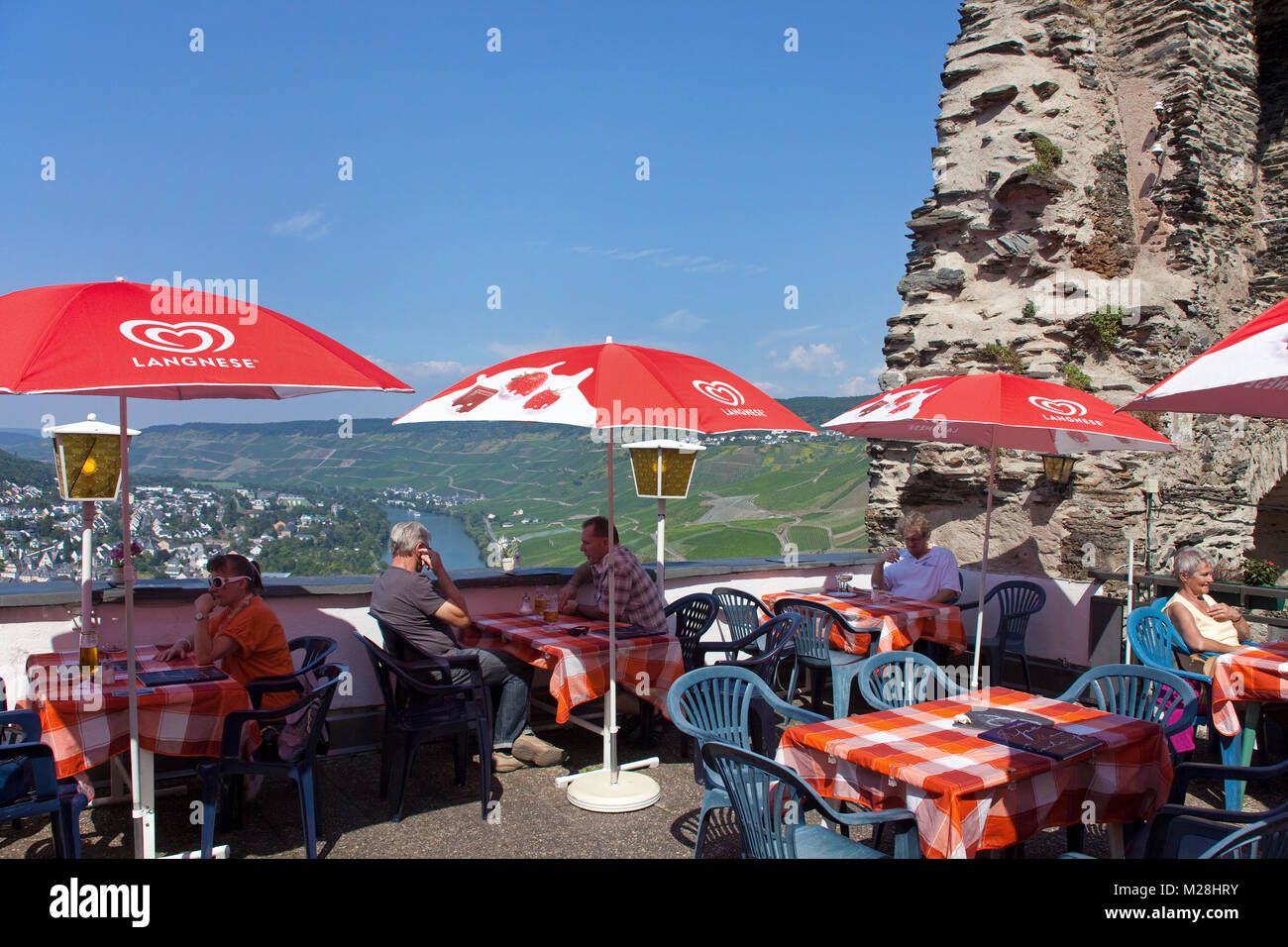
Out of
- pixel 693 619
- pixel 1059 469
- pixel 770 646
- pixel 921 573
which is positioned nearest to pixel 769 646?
pixel 770 646

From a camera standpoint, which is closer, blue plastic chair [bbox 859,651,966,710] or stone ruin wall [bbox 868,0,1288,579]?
→ blue plastic chair [bbox 859,651,966,710]

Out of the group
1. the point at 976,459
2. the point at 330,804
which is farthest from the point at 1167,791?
the point at 976,459

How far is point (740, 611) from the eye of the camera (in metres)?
6.93

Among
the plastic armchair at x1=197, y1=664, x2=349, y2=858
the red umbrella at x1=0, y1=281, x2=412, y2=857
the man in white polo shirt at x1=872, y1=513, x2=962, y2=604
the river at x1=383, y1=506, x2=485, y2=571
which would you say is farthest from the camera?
the man in white polo shirt at x1=872, y1=513, x2=962, y2=604

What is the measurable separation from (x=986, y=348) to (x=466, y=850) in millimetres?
7421

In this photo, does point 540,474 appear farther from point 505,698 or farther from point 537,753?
point 537,753

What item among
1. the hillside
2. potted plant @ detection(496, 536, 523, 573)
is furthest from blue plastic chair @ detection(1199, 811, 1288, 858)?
the hillside

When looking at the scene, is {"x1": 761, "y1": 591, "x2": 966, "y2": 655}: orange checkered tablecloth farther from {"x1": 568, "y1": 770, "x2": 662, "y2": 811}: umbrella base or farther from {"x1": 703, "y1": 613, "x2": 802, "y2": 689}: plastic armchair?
{"x1": 568, "y1": 770, "x2": 662, "y2": 811}: umbrella base

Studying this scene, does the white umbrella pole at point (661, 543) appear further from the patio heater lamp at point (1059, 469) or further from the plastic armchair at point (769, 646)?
the patio heater lamp at point (1059, 469)

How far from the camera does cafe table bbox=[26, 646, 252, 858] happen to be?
3602mm

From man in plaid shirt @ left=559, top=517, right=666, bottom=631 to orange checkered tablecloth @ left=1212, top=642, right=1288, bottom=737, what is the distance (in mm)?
3186

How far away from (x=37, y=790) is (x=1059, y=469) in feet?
27.2

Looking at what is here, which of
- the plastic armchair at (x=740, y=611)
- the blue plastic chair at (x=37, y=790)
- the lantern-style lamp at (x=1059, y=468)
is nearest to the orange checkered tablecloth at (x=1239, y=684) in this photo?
the plastic armchair at (x=740, y=611)
